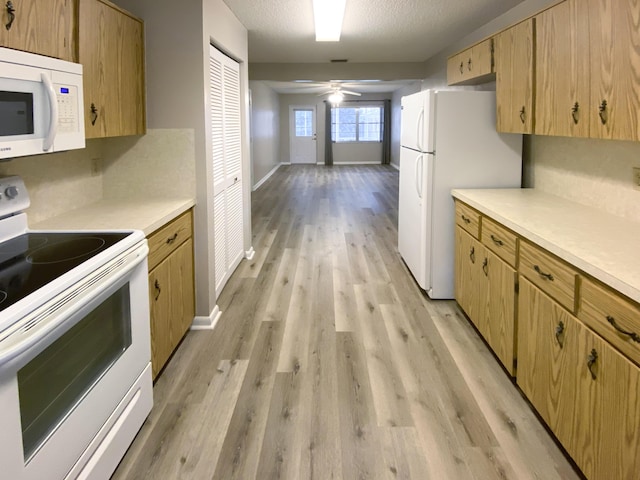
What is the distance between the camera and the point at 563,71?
A: 2.78 metres

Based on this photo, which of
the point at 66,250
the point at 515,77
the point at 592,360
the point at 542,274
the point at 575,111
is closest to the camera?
the point at 592,360

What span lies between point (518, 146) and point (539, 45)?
1.13m

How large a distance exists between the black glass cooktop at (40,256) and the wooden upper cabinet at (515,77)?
93.2 inches

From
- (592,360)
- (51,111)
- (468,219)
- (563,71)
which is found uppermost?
(563,71)

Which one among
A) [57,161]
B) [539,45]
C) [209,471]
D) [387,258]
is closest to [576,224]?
[539,45]

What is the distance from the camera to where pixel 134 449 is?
2.32m

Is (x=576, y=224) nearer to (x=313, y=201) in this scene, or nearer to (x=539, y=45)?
(x=539, y=45)

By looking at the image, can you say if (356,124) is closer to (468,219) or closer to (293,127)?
(293,127)

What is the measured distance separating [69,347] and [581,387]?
1.74m

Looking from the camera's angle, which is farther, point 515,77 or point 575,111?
point 515,77

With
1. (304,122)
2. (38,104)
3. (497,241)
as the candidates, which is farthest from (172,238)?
(304,122)

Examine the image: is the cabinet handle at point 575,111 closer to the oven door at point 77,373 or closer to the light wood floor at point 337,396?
the light wood floor at point 337,396

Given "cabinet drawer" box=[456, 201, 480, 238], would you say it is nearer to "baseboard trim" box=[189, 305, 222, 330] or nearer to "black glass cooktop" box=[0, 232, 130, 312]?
"baseboard trim" box=[189, 305, 222, 330]

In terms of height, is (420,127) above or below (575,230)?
above
